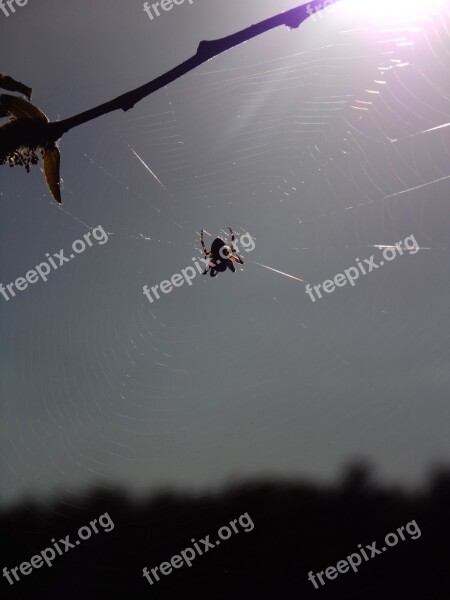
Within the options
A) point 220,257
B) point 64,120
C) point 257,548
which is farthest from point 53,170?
point 257,548

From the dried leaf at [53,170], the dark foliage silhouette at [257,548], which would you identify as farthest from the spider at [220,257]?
the dark foliage silhouette at [257,548]

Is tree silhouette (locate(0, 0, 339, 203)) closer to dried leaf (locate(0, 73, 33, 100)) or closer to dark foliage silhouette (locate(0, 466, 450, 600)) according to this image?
dried leaf (locate(0, 73, 33, 100))

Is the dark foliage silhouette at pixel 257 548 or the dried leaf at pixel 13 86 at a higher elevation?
the dried leaf at pixel 13 86

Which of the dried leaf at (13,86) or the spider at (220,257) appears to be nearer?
the dried leaf at (13,86)

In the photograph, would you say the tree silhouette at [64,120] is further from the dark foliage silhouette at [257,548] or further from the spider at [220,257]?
the dark foliage silhouette at [257,548]

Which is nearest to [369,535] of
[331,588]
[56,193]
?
[331,588]

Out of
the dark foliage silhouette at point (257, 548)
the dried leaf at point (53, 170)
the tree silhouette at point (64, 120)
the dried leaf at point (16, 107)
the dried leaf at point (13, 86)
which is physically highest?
the dried leaf at point (13, 86)

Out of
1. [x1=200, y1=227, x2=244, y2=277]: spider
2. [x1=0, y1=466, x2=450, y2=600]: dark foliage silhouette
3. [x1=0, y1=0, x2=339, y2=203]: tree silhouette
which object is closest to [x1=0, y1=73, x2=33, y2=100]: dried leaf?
[x1=0, y1=0, x2=339, y2=203]: tree silhouette
